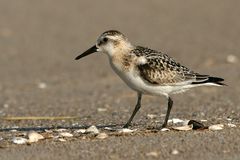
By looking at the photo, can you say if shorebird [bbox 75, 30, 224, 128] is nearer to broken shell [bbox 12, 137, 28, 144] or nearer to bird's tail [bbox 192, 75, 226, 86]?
bird's tail [bbox 192, 75, 226, 86]

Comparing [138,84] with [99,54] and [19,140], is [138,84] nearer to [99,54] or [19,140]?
[19,140]

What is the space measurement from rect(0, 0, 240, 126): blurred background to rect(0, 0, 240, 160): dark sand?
2 cm

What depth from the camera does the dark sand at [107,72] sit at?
6855mm

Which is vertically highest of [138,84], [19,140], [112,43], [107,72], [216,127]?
[107,72]

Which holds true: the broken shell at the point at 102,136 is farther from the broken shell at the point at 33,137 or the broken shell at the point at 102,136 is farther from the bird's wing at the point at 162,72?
the bird's wing at the point at 162,72

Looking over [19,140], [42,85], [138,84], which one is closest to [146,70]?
[138,84]

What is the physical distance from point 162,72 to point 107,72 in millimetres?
6591

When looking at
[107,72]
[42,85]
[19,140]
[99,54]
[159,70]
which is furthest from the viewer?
[99,54]

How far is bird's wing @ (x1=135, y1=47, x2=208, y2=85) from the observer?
25.6 feet

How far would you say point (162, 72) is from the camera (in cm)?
791

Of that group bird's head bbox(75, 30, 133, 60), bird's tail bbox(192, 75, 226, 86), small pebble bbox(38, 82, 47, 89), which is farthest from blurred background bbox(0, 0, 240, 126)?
bird's head bbox(75, 30, 133, 60)

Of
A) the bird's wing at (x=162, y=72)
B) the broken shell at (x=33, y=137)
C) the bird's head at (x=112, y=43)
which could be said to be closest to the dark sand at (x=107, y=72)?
the broken shell at (x=33, y=137)

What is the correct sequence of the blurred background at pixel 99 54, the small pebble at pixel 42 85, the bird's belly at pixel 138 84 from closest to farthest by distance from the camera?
the bird's belly at pixel 138 84
the blurred background at pixel 99 54
the small pebble at pixel 42 85

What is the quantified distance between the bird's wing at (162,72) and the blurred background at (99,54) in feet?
3.51
